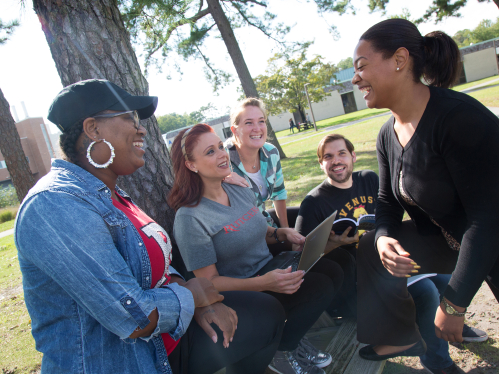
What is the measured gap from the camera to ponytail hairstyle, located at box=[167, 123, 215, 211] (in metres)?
2.30

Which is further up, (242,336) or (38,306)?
(38,306)

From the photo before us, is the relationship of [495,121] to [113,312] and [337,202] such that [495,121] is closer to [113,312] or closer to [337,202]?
[337,202]

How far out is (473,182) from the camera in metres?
1.50

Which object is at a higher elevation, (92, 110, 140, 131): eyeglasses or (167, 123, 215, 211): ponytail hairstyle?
(92, 110, 140, 131): eyeglasses

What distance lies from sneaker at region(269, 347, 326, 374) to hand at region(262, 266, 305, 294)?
50cm

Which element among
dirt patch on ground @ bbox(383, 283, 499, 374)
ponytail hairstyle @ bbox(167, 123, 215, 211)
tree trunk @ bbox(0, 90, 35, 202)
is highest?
tree trunk @ bbox(0, 90, 35, 202)

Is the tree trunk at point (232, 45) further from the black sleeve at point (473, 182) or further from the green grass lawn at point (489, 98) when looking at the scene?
the black sleeve at point (473, 182)

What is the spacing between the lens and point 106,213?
1477mm

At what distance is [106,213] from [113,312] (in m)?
0.42

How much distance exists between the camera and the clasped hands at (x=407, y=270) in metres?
1.58

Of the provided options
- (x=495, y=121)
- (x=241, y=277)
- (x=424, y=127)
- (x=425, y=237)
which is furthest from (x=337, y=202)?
(x=495, y=121)

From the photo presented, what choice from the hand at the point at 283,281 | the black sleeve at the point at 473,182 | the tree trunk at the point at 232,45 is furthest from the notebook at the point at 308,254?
the tree trunk at the point at 232,45

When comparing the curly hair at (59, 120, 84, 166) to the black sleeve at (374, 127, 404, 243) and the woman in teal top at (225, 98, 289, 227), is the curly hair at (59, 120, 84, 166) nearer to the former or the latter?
the black sleeve at (374, 127, 404, 243)

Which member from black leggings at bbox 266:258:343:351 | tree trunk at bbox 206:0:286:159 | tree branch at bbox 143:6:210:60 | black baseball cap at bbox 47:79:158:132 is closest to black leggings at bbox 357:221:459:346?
black leggings at bbox 266:258:343:351
